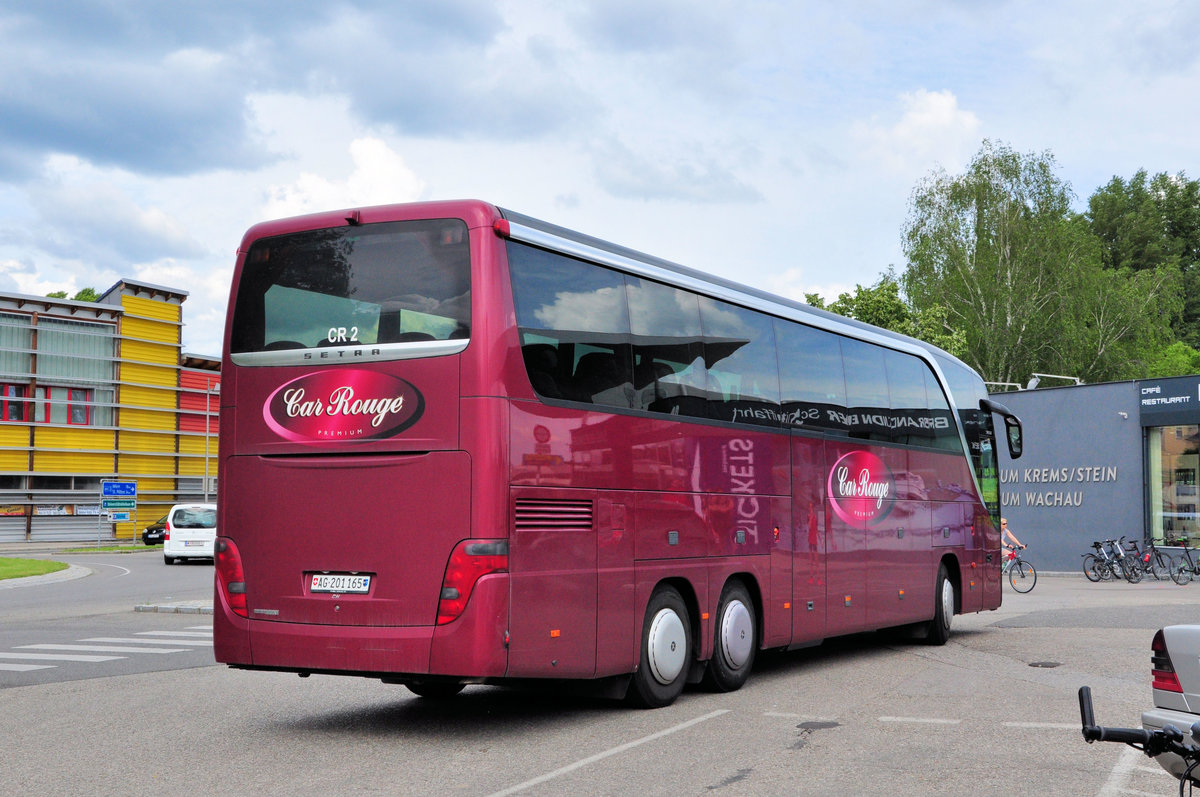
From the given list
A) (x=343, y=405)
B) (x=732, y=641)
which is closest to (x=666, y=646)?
(x=732, y=641)

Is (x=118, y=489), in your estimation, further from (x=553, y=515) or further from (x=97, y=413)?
(x=553, y=515)

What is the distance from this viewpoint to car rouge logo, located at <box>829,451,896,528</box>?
13180mm

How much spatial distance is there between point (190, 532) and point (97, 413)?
30554 millimetres

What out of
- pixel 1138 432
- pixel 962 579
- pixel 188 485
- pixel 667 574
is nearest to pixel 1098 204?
pixel 1138 432

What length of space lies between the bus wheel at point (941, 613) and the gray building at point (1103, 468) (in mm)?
20160

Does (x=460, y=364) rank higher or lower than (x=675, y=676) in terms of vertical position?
higher

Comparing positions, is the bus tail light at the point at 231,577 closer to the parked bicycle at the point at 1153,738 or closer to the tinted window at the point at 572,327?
the tinted window at the point at 572,327


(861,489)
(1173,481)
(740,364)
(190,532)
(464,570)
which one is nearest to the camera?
(464,570)

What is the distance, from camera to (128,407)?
65.9m

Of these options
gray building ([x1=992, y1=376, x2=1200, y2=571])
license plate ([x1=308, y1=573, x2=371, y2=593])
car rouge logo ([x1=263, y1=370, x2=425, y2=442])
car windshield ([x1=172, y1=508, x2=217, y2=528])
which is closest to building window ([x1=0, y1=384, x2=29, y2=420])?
car windshield ([x1=172, y1=508, x2=217, y2=528])

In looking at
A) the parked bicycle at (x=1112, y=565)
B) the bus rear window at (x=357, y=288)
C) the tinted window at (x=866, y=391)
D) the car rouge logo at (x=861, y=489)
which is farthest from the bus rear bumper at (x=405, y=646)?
the parked bicycle at (x=1112, y=565)

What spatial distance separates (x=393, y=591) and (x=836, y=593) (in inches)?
244

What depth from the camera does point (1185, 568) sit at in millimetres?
30906

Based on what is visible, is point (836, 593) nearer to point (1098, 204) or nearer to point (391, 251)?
point (391, 251)
